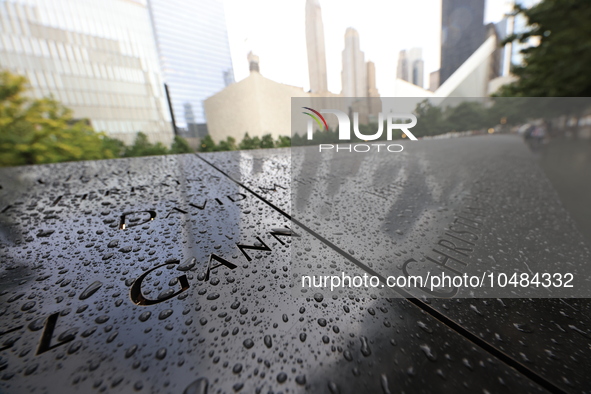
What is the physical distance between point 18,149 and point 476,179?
1136 cm

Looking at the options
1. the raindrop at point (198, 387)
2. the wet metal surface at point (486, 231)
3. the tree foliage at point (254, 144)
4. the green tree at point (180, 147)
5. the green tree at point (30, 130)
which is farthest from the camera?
the tree foliage at point (254, 144)

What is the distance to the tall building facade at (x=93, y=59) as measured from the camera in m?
21.5

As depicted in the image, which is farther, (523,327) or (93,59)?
(93,59)

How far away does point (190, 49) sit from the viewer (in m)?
48.8

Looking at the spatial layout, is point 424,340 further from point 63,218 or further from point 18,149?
point 18,149

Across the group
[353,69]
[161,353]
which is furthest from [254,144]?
[161,353]

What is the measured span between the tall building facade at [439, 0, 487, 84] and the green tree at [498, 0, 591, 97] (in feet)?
35.1

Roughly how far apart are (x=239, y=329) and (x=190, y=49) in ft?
203

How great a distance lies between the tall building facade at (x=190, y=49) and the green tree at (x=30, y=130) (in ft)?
116

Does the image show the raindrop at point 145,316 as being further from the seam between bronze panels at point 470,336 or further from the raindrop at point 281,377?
the seam between bronze panels at point 470,336

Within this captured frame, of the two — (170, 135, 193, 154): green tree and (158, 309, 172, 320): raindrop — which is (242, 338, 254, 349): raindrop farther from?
(170, 135, 193, 154): green tree

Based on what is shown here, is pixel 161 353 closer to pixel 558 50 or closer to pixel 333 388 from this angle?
pixel 333 388

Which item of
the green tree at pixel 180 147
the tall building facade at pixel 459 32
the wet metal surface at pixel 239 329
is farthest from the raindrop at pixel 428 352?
the tall building facade at pixel 459 32

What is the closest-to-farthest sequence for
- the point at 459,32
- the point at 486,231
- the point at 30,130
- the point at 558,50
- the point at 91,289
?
the point at 91,289, the point at 486,231, the point at 30,130, the point at 558,50, the point at 459,32
